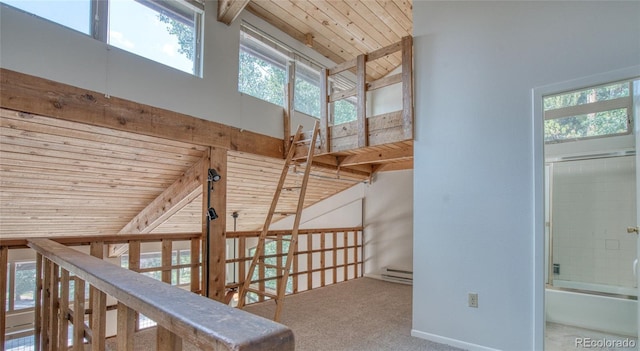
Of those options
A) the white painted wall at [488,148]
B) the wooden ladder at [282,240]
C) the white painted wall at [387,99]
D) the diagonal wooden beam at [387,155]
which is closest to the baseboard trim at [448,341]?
the white painted wall at [488,148]

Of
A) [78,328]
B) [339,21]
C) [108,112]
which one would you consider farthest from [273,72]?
[78,328]

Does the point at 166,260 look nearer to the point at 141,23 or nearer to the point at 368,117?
the point at 141,23

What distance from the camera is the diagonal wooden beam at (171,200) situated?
354 centimetres

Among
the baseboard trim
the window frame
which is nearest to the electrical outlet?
the baseboard trim

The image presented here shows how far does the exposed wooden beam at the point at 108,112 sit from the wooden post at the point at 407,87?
1791 mm

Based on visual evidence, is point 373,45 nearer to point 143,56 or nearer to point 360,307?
point 143,56

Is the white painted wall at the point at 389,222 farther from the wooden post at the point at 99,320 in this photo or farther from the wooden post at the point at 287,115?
the wooden post at the point at 99,320

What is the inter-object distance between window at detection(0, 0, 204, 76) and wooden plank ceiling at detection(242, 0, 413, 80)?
910mm

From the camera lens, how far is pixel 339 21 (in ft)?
14.9

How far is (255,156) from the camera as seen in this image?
395 centimetres

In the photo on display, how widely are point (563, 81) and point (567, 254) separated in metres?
2.27

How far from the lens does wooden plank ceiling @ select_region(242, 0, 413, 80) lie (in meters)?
4.13

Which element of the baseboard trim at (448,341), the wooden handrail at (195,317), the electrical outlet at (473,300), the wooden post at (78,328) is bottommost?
the baseboard trim at (448,341)

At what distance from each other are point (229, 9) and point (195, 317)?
354 cm
